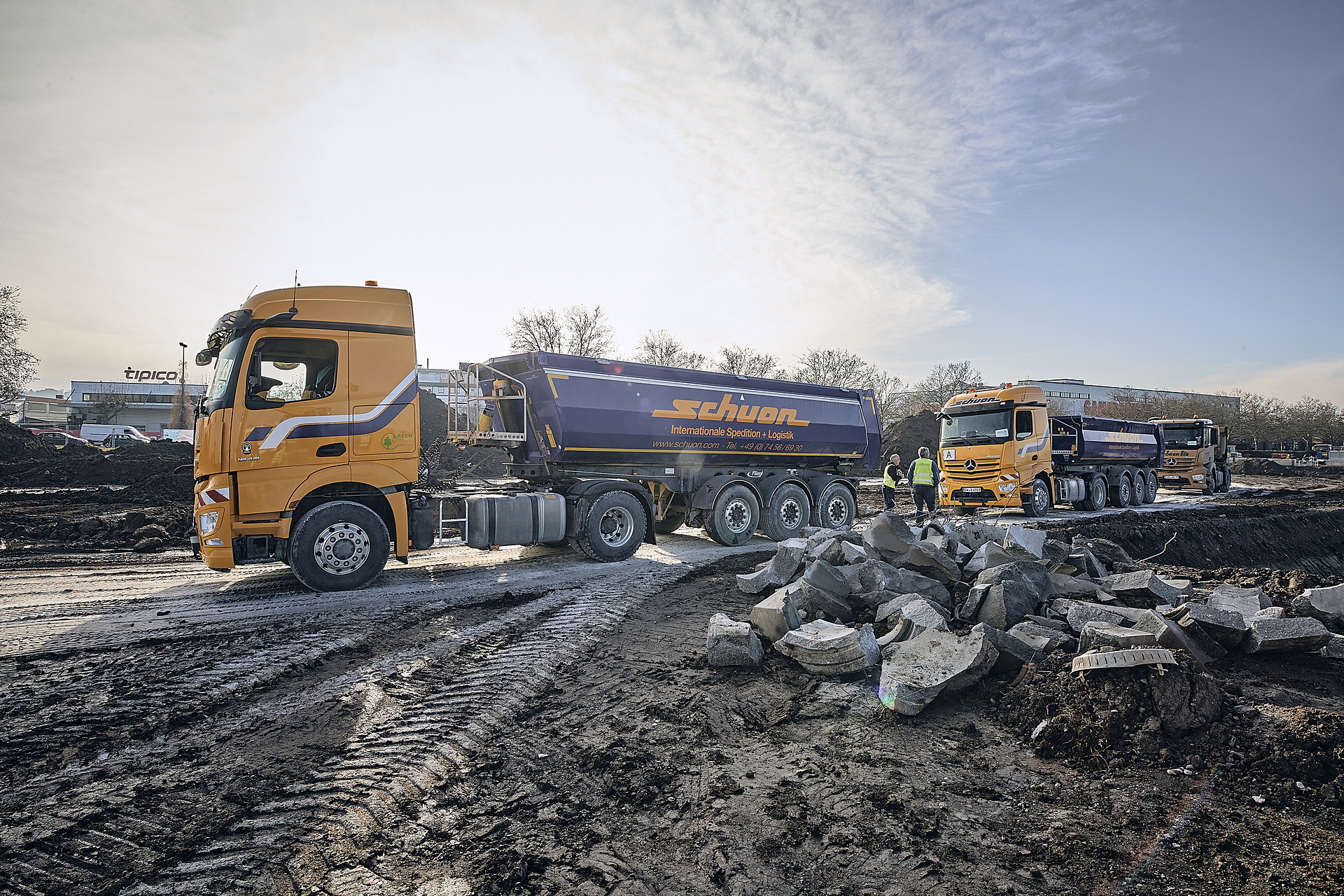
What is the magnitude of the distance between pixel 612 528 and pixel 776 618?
16.5ft

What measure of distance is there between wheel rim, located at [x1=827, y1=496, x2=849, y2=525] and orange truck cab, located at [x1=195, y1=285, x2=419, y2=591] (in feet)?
27.3

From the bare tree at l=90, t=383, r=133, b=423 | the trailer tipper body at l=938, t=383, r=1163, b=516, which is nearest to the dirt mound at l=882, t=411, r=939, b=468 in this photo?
the trailer tipper body at l=938, t=383, r=1163, b=516

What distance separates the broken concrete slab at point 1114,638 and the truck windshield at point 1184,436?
26.8m

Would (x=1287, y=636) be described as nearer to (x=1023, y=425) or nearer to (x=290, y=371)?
(x=290, y=371)

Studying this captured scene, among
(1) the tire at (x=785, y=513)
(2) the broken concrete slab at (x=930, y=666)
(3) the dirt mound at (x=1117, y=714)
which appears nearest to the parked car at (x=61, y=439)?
(1) the tire at (x=785, y=513)

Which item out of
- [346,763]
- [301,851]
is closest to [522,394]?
[346,763]

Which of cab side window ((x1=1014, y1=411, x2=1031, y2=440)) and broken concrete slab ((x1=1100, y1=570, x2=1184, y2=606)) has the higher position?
cab side window ((x1=1014, y1=411, x2=1031, y2=440))

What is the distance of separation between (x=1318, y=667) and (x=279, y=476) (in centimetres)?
980

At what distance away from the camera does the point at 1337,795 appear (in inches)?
117

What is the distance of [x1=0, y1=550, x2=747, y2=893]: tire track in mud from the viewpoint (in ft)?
9.07

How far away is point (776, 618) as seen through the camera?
5309mm

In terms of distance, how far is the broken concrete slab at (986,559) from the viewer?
6.36m

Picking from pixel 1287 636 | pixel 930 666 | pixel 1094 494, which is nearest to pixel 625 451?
pixel 930 666

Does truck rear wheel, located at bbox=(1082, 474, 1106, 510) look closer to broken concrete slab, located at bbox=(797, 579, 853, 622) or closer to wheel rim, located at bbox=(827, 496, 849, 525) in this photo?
wheel rim, located at bbox=(827, 496, 849, 525)
